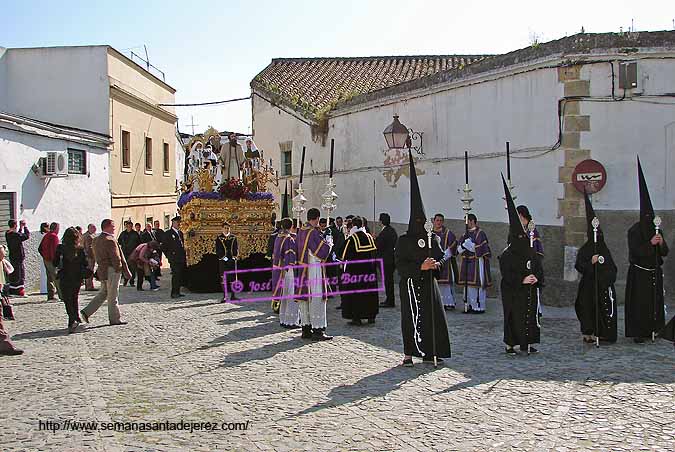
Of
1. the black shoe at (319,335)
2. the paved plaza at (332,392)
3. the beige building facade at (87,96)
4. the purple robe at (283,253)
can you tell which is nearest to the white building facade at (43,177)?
the beige building facade at (87,96)

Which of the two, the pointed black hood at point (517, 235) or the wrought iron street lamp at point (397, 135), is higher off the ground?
the wrought iron street lamp at point (397, 135)

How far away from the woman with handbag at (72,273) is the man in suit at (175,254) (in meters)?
3.78

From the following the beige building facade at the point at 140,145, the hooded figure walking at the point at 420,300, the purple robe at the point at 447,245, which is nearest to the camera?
the hooded figure walking at the point at 420,300

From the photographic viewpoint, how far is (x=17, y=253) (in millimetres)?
15172

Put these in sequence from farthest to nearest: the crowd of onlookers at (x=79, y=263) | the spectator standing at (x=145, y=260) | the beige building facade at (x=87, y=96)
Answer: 1. the beige building facade at (x=87, y=96)
2. the spectator standing at (x=145, y=260)
3. the crowd of onlookers at (x=79, y=263)

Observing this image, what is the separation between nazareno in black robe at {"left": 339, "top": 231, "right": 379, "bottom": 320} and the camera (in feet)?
38.4

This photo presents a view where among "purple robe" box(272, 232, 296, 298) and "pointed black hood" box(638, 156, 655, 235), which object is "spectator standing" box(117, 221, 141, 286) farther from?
"pointed black hood" box(638, 156, 655, 235)

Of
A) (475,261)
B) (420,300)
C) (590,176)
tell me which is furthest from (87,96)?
(420,300)

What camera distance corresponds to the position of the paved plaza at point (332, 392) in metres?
6.19

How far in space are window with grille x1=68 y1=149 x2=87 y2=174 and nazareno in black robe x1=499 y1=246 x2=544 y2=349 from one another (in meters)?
13.8

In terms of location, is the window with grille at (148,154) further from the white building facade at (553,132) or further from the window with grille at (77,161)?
the white building facade at (553,132)

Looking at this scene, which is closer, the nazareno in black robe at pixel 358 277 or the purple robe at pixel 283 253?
the purple robe at pixel 283 253

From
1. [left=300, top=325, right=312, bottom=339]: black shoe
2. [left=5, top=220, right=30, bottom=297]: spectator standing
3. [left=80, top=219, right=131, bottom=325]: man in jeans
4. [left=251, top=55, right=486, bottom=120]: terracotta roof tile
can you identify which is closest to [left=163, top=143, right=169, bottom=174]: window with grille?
[left=251, top=55, right=486, bottom=120]: terracotta roof tile

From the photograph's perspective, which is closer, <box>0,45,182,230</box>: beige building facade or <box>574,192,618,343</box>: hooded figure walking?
<box>574,192,618,343</box>: hooded figure walking
